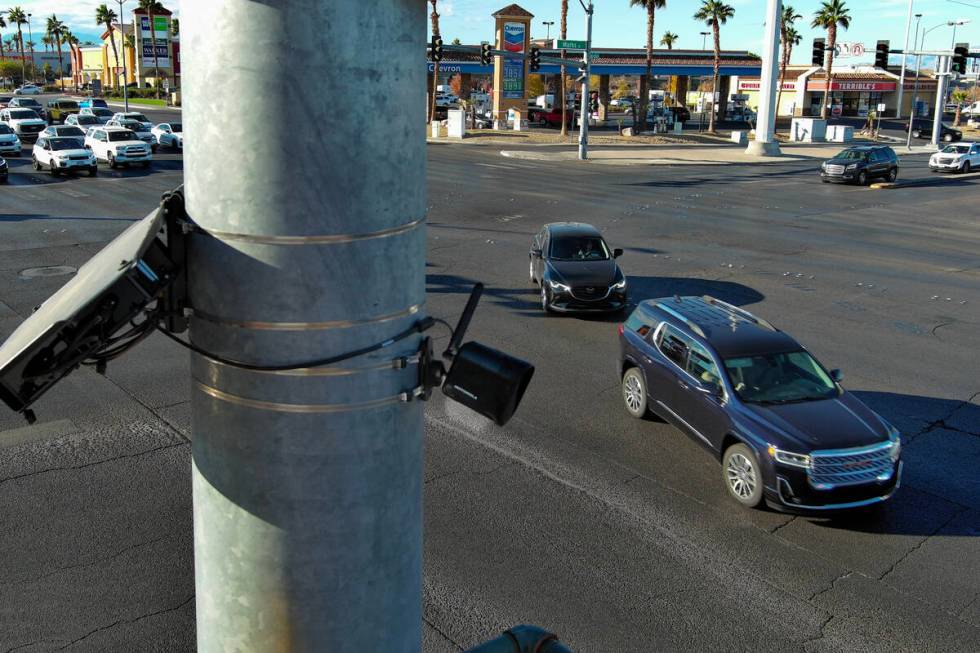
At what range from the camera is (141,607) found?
734 cm

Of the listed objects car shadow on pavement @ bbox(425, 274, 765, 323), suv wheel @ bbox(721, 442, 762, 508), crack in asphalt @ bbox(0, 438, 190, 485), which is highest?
car shadow on pavement @ bbox(425, 274, 765, 323)

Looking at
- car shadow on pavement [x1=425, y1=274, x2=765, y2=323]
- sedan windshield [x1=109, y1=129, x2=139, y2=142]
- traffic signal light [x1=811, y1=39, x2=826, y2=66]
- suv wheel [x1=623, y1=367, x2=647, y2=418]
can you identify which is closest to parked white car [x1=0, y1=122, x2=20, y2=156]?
sedan windshield [x1=109, y1=129, x2=139, y2=142]

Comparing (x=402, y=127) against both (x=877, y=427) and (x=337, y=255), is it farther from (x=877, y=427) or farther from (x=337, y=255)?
(x=877, y=427)

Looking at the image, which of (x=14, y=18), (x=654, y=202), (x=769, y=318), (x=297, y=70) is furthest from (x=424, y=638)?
(x=14, y=18)

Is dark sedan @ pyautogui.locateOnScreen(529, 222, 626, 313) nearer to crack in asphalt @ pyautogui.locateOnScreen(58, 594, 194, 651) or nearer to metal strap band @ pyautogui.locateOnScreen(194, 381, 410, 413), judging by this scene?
crack in asphalt @ pyautogui.locateOnScreen(58, 594, 194, 651)

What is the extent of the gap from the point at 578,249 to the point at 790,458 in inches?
373

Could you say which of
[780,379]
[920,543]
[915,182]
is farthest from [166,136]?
[920,543]

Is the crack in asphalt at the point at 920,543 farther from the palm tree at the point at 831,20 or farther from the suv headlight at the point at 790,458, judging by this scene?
the palm tree at the point at 831,20

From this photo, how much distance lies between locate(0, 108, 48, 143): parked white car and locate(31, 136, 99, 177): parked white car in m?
16.8

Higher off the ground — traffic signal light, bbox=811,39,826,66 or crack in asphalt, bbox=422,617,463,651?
traffic signal light, bbox=811,39,826,66

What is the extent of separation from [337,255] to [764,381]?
28.6 ft

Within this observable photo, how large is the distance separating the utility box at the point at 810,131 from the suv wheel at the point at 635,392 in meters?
63.5

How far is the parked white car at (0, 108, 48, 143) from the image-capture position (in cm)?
5376

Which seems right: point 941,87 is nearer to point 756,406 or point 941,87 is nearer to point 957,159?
point 957,159
